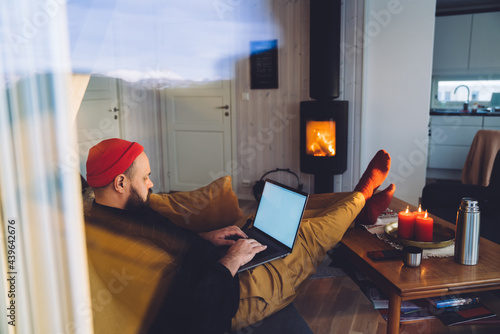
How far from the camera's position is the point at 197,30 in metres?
4.32

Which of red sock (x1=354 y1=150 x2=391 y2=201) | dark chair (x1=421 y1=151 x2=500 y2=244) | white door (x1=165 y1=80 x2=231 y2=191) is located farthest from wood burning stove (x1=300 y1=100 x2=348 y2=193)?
red sock (x1=354 y1=150 x2=391 y2=201)

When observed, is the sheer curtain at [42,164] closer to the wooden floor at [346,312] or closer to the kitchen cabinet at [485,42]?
the wooden floor at [346,312]

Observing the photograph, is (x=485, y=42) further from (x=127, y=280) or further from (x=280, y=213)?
(x=127, y=280)

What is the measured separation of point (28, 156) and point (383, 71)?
3.58 meters

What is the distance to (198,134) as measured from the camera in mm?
4516

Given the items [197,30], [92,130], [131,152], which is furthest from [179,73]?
[131,152]

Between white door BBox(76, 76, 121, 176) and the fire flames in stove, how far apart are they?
184cm

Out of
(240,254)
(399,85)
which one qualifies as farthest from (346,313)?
(399,85)

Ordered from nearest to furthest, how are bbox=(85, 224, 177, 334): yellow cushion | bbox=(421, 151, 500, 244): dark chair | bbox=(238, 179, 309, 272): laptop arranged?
bbox=(85, 224, 177, 334): yellow cushion < bbox=(238, 179, 309, 272): laptop < bbox=(421, 151, 500, 244): dark chair

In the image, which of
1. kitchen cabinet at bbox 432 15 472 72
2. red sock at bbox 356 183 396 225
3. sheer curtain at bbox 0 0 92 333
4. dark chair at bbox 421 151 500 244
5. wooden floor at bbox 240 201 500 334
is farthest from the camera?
kitchen cabinet at bbox 432 15 472 72

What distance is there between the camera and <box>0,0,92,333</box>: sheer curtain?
0.61 metres

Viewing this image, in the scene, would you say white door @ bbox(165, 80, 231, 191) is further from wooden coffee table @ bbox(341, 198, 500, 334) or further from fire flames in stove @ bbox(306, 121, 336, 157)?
wooden coffee table @ bbox(341, 198, 500, 334)

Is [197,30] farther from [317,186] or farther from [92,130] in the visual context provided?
[317,186]

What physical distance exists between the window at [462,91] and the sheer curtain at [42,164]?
5624 mm
